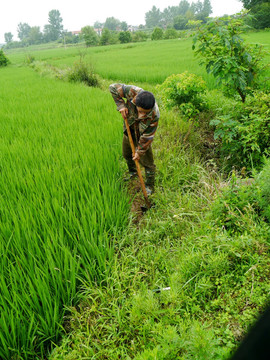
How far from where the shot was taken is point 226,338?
3.92ft

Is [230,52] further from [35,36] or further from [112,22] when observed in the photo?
[112,22]

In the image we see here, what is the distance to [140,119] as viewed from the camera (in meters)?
2.14

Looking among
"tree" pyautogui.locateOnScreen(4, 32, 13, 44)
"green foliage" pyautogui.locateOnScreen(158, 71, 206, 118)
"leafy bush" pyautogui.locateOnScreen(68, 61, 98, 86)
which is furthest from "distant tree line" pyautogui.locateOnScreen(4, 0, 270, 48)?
"green foliage" pyautogui.locateOnScreen(158, 71, 206, 118)

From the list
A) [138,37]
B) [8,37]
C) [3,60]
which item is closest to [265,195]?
[3,60]

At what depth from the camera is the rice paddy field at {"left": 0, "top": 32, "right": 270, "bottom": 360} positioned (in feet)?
4.39

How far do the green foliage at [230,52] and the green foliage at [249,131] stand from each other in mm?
227

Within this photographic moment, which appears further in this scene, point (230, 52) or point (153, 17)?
point (153, 17)

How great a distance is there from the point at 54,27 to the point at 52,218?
95.2 meters

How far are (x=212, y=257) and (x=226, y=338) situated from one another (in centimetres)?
46

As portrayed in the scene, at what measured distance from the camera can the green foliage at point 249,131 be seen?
249 centimetres

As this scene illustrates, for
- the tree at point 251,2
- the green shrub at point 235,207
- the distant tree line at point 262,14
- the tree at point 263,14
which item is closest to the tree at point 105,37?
the tree at point 251,2

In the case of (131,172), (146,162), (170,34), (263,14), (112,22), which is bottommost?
(131,172)

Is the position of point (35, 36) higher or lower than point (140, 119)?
higher

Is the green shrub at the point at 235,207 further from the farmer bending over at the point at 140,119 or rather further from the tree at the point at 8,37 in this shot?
the tree at the point at 8,37
